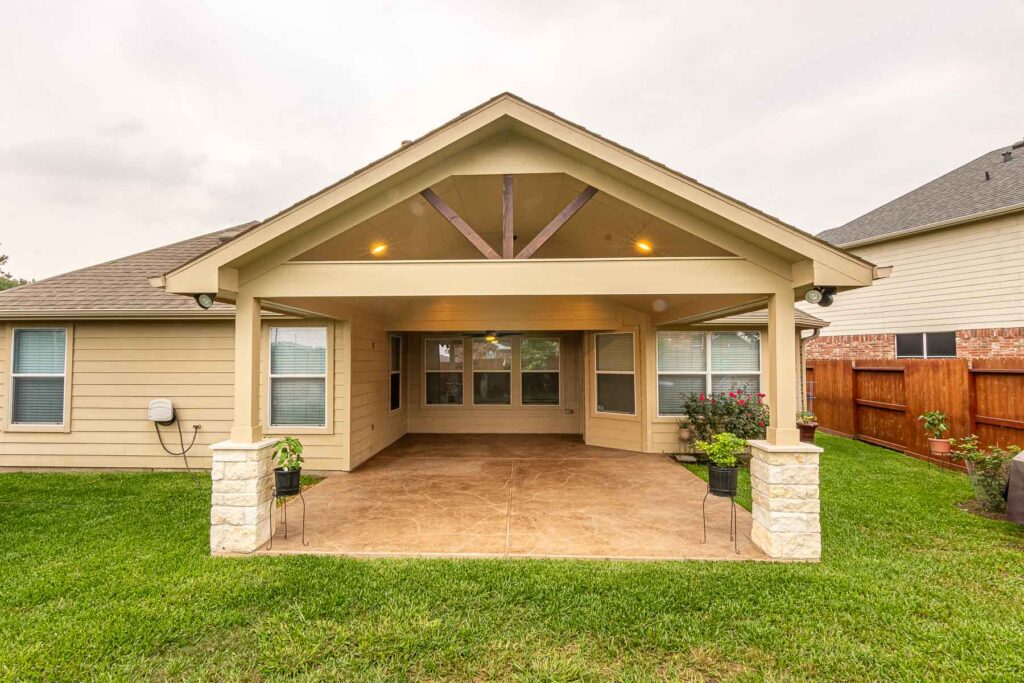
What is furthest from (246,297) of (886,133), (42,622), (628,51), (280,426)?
(886,133)

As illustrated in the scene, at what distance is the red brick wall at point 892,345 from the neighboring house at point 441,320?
14.0 ft

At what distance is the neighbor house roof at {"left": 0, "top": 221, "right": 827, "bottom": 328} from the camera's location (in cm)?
659

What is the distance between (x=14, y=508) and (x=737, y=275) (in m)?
8.52

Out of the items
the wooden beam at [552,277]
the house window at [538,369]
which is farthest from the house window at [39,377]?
the house window at [538,369]

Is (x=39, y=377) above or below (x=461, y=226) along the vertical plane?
below

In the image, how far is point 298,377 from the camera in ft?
22.3

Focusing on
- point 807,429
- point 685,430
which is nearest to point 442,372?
point 685,430

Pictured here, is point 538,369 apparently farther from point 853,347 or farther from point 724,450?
point 853,347

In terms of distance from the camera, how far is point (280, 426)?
6812 mm

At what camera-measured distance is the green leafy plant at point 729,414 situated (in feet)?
23.3

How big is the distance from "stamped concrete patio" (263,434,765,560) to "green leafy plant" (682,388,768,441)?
2.93 ft

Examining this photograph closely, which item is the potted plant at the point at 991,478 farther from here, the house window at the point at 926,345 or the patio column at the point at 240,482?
the patio column at the point at 240,482

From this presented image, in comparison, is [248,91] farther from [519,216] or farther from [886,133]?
[886,133]

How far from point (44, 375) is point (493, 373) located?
7.92 metres
